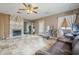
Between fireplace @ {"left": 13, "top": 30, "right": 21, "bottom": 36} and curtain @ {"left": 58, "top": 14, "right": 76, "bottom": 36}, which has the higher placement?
curtain @ {"left": 58, "top": 14, "right": 76, "bottom": 36}

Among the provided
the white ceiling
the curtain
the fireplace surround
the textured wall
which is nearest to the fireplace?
the fireplace surround

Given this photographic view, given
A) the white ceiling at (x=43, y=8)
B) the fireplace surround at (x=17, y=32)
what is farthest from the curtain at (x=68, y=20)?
the fireplace surround at (x=17, y=32)

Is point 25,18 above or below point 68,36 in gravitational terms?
above

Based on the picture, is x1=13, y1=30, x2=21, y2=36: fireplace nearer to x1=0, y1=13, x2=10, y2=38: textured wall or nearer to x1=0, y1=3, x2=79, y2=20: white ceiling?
x1=0, y1=13, x2=10, y2=38: textured wall

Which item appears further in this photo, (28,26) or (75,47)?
(28,26)

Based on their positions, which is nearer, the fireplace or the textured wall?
the textured wall

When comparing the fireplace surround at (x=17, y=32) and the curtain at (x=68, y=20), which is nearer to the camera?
the curtain at (x=68, y=20)

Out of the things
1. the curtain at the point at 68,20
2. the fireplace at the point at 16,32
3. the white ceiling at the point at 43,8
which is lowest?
the fireplace at the point at 16,32

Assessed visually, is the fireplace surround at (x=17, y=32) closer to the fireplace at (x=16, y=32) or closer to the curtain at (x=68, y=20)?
the fireplace at (x=16, y=32)

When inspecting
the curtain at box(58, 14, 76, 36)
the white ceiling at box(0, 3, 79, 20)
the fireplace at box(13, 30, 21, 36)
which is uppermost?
the white ceiling at box(0, 3, 79, 20)
